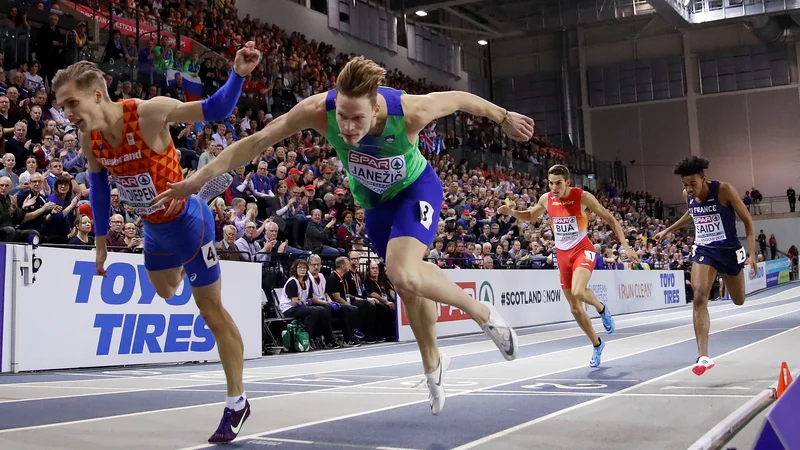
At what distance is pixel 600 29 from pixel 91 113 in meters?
45.0

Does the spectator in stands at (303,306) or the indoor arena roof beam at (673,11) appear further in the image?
the indoor arena roof beam at (673,11)

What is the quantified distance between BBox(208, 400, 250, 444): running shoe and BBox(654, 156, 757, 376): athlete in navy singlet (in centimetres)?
492

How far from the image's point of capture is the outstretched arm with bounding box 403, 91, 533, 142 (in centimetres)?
474

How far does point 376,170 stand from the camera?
484 cm

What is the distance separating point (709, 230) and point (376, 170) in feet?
14.8

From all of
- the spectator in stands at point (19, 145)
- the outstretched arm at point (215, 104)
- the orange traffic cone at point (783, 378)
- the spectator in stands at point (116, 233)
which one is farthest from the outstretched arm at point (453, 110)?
the spectator in stands at point (19, 145)

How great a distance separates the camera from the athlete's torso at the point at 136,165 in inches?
185

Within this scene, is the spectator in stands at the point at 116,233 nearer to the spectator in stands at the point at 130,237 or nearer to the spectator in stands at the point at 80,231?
the spectator in stands at the point at 130,237

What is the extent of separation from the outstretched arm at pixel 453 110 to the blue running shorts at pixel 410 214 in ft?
1.38

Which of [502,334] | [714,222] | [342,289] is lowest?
[502,334]

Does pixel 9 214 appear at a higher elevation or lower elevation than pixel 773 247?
higher

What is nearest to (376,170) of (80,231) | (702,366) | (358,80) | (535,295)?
(358,80)

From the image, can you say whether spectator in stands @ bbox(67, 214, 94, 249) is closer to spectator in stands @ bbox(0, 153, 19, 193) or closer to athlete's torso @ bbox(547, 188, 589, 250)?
spectator in stands @ bbox(0, 153, 19, 193)

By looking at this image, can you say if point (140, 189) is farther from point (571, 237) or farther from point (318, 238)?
point (318, 238)
